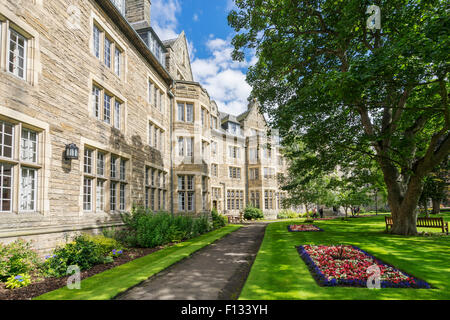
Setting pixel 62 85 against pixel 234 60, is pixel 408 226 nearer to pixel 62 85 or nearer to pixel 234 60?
pixel 234 60

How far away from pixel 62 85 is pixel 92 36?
300 centimetres

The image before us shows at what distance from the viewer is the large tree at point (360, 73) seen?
27.0 feet

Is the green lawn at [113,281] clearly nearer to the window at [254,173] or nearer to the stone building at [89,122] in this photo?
the stone building at [89,122]

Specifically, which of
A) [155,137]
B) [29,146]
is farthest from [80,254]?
[155,137]

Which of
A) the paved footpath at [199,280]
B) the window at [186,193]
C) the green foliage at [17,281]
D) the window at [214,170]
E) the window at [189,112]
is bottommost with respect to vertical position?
the paved footpath at [199,280]

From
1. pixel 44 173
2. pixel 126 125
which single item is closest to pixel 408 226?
pixel 126 125

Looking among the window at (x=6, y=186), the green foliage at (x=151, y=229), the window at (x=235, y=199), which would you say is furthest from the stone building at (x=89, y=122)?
the window at (x=235, y=199)

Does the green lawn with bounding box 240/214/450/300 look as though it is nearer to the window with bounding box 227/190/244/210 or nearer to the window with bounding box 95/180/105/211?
the window with bounding box 95/180/105/211

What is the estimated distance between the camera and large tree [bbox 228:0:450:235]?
8234mm

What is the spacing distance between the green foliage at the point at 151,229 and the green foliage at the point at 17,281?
5.37 m

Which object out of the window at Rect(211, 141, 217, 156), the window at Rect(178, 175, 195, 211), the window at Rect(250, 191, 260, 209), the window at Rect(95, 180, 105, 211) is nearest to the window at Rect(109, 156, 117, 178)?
the window at Rect(95, 180, 105, 211)

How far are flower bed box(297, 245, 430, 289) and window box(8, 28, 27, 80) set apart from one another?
9.39 meters

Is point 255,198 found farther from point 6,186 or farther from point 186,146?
point 6,186

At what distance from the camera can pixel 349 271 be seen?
684 cm
